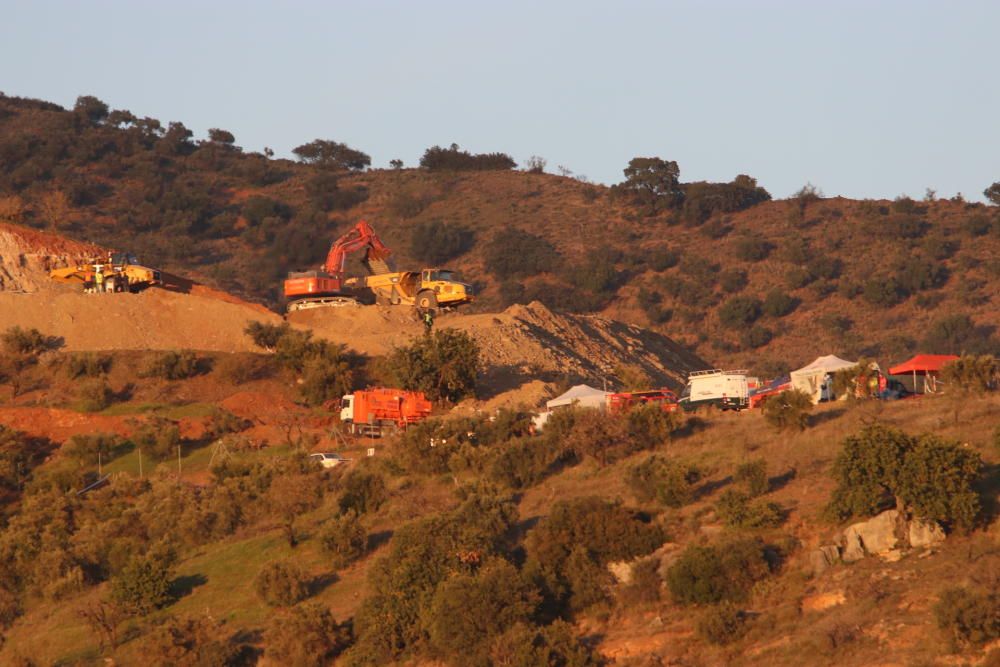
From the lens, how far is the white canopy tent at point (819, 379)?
46406 millimetres

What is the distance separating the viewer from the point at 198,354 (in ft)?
189

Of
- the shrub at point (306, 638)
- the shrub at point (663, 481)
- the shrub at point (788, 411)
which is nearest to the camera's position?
the shrub at point (306, 638)

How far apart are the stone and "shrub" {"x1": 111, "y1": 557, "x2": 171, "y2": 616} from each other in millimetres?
17588

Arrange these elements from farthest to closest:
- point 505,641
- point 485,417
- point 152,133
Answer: point 152,133, point 485,417, point 505,641

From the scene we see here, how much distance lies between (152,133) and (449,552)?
4380 inches

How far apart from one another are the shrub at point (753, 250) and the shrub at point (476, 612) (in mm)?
73168

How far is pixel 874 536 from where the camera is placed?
2997 centimetres

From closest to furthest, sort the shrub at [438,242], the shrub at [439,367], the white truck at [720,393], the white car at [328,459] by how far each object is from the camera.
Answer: the white car at [328,459], the white truck at [720,393], the shrub at [439,367], the shrub at [438,242]

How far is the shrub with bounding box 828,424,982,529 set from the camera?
29828mm

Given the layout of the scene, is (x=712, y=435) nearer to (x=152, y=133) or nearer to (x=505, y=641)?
(x=505, y=641)

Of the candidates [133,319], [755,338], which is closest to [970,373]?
[133,319]

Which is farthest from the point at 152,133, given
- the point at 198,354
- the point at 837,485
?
the point at 837,485

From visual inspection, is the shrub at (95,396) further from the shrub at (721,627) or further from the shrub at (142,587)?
the shrub at (721,627)

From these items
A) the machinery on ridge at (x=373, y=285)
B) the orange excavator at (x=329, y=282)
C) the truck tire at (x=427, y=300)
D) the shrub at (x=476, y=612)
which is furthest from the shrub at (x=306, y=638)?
the orange excavator at (x=329, y=282)
